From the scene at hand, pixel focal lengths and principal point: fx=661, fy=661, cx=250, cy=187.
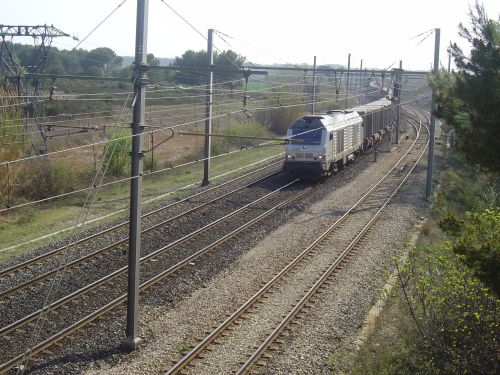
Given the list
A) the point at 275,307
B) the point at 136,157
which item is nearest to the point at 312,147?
the point at 275,307

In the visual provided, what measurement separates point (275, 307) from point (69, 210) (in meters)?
12.1

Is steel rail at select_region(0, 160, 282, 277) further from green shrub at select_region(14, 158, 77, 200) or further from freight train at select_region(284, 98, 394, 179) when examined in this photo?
green shrub at select_region(14, 158, 77, 200)

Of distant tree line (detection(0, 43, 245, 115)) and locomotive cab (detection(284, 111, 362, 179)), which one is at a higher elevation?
distant tree line (detection(0, 43, 245, 115))

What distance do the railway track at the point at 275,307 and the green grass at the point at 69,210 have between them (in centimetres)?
705

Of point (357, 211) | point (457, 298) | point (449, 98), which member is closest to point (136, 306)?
point (457, 298)

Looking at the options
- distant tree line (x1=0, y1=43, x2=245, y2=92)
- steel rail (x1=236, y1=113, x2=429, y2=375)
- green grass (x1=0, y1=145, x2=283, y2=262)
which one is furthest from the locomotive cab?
distant tree line (x1=0, y1=43, x2=245, y2=92)

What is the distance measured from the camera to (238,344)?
37.1 feet

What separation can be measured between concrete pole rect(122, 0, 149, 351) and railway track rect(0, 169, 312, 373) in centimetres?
127

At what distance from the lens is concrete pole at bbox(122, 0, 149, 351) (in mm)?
10797

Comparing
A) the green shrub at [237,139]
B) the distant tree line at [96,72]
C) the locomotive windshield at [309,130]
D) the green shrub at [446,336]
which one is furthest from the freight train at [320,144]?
the green shrub at [446,336]

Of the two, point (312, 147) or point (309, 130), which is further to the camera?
point (312, 147)

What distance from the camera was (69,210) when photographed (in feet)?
75.7

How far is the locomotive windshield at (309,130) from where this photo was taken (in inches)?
1068

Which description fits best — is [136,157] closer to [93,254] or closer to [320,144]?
[93,254]
